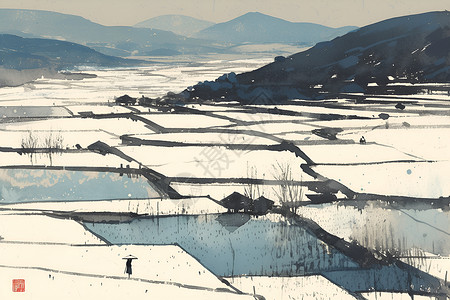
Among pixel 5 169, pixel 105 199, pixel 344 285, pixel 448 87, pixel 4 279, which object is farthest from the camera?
pixel 448 87

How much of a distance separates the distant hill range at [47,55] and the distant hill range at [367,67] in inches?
654

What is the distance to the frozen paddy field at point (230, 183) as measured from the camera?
3846 millimetres

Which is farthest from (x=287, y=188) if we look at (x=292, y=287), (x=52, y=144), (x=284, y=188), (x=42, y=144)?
(x=42, y=144)

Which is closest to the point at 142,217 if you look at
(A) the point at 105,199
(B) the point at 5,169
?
(A) the point at 105,199

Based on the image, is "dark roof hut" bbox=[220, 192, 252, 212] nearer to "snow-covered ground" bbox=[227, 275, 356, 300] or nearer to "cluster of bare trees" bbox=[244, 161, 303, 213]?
"cluster of bare trees" bbox=[244, 161, 303, 213]

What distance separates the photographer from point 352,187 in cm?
505

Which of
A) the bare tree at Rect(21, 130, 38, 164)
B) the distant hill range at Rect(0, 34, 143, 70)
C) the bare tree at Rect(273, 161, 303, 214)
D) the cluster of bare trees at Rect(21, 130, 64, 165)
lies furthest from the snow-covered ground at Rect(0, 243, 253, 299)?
the distant hill range at Rect(0, 34, 143, 70)

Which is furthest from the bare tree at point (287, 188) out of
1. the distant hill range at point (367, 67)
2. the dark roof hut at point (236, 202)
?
the distant hill range at point (367, 67)

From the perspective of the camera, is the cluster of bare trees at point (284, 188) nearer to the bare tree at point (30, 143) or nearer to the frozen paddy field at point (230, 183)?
the frozen paddy field at point (230, 183)

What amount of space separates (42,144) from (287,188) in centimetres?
340

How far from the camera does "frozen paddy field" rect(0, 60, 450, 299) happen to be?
12.6ft

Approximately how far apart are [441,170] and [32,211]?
3353mm

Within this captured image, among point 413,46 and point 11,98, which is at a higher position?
point 413,46

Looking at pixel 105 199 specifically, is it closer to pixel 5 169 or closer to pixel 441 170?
pixel 5 169
